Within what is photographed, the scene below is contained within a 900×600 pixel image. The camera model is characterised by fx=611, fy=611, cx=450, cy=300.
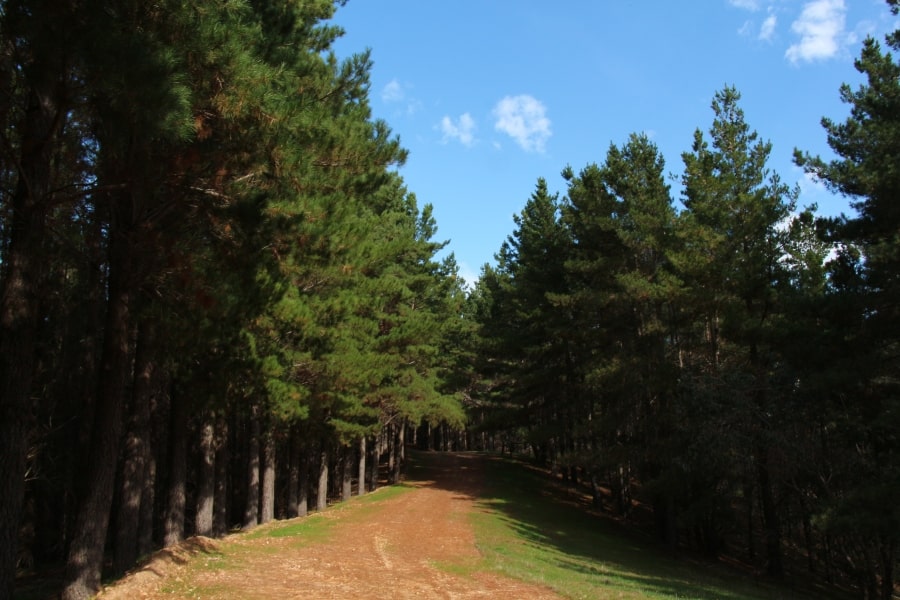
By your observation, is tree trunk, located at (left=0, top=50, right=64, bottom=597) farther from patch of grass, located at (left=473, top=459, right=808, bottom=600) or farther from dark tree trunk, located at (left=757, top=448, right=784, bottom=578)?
dark tree trunk, located at (left=757, top=448, right=784, bottom=578)

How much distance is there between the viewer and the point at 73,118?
9062 millimetres

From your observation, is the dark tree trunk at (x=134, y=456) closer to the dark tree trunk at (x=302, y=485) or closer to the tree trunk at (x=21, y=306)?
the tree trunk at (x=21, y=306)

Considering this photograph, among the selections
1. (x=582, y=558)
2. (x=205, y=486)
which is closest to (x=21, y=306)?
(x=205, y=486)

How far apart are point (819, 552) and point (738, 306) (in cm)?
1716

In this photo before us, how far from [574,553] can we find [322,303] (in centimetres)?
1088

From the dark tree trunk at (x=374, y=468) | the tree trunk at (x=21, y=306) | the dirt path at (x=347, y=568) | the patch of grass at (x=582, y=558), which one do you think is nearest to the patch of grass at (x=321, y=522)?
the dirt path at (x=347, y=568)

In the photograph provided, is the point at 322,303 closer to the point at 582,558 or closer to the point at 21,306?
the point at 21,306

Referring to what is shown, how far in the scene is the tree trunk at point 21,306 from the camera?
738 cm

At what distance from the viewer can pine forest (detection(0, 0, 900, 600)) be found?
7.76m

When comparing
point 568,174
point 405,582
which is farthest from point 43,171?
point 568,174

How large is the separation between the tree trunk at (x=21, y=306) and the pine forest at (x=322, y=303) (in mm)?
34

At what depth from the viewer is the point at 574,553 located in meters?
18.3

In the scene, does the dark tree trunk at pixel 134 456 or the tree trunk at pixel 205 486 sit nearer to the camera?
the dark tree trunk at pixel 134 456

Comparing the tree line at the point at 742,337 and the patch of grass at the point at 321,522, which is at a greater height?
the tree line at the point at 742,337
